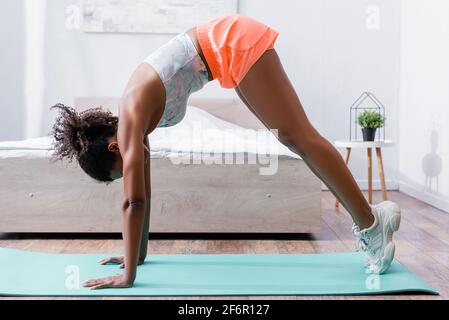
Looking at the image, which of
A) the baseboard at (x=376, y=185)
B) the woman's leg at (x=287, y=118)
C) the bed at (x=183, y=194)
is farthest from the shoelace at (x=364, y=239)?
the baseboard at (x=376, y=185)

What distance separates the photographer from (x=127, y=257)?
1.65 m

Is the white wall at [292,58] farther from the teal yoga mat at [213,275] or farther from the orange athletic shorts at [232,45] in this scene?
the orange athletic shorts at [232,45]

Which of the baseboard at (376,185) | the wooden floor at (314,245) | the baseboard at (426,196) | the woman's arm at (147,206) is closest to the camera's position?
the woman's arm at (147,206)

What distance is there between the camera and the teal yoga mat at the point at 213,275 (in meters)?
1.68

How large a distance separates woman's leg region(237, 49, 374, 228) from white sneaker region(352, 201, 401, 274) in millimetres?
132

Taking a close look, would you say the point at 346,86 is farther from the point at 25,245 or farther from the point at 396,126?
the point at 25,245

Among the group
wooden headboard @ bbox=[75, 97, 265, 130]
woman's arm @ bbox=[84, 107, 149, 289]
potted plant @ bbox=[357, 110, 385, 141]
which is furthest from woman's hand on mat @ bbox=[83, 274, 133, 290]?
wooden headboard @ bbox=[75, 97, 265, 130]

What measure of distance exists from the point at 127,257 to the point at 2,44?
3.20 meters

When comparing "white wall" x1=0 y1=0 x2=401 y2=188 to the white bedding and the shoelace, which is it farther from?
the shoelace

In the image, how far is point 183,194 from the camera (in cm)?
258

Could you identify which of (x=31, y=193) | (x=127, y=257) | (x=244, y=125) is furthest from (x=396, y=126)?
(x=127, y=257)

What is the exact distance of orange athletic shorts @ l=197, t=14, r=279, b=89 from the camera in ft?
5.65

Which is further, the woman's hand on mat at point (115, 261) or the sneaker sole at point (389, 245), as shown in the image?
the woman's hand on mat at point (115, 261)

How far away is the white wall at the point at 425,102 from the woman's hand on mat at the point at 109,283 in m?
2.36
